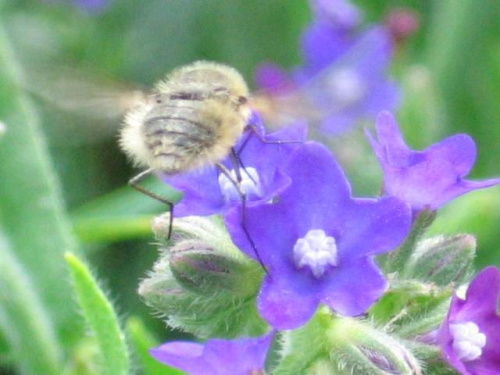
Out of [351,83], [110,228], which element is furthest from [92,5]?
[110,228]

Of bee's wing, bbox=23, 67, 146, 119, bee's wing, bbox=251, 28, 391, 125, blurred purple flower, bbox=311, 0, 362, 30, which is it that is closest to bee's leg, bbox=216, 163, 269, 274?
bee's wing, bbox=23, 67, 146, 119

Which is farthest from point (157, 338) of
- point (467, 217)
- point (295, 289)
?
point (295, 289)

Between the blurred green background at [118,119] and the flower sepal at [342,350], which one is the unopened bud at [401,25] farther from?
the flower sepal at [342,350]

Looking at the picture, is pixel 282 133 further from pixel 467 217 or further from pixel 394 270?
pixel 467 217

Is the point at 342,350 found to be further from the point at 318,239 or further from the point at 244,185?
the point at 244,185

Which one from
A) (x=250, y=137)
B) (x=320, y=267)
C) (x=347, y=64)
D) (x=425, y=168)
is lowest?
(x=320, y=267)

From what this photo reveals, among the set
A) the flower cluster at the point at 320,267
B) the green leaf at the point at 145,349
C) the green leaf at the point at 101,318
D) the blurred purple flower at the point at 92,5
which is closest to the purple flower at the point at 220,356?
the flower cluster at the point at 320,267
